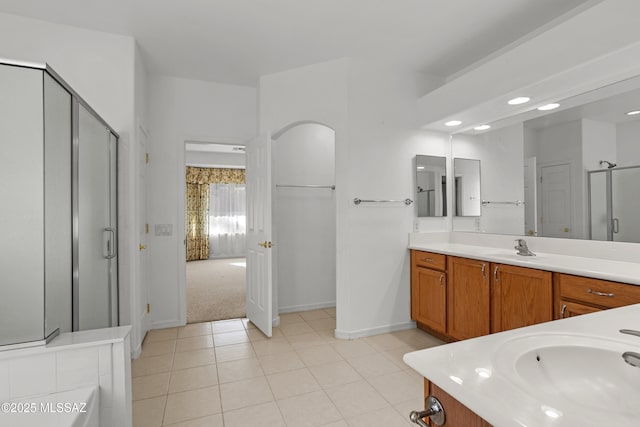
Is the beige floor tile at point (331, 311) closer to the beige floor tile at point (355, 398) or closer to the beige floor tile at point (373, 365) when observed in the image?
the beige floor tile at point (373, 365)

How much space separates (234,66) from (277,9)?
1.08 metres

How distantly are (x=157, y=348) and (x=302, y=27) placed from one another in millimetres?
3039

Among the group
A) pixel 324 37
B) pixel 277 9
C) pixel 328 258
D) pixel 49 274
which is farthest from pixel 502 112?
pixel 49 274

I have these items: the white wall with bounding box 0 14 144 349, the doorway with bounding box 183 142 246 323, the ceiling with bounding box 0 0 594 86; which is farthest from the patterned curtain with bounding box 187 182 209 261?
the white wall with bounding box 0 14 144 349

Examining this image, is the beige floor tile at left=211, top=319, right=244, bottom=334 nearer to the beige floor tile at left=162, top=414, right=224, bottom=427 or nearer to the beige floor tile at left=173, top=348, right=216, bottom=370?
the beige floor tile at left=173, top=348, right=216, bottom=370

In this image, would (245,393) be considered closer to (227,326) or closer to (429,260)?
(227,326)

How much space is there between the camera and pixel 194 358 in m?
2.80

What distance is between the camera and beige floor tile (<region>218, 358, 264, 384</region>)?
8.07ft

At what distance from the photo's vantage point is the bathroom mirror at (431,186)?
344 centimetres

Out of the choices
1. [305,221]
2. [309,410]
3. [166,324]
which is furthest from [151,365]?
[305,221]

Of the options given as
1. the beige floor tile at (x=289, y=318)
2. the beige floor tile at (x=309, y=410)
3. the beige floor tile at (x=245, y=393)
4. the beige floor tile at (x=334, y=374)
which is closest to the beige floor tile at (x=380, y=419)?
the beige floor tile at (x=309, y=410)

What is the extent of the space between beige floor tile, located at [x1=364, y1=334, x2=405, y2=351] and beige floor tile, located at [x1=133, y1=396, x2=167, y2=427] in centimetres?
172

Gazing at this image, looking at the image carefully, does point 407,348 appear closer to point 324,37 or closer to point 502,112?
point 502,112

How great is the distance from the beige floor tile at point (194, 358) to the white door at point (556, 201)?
2884 millimetres
